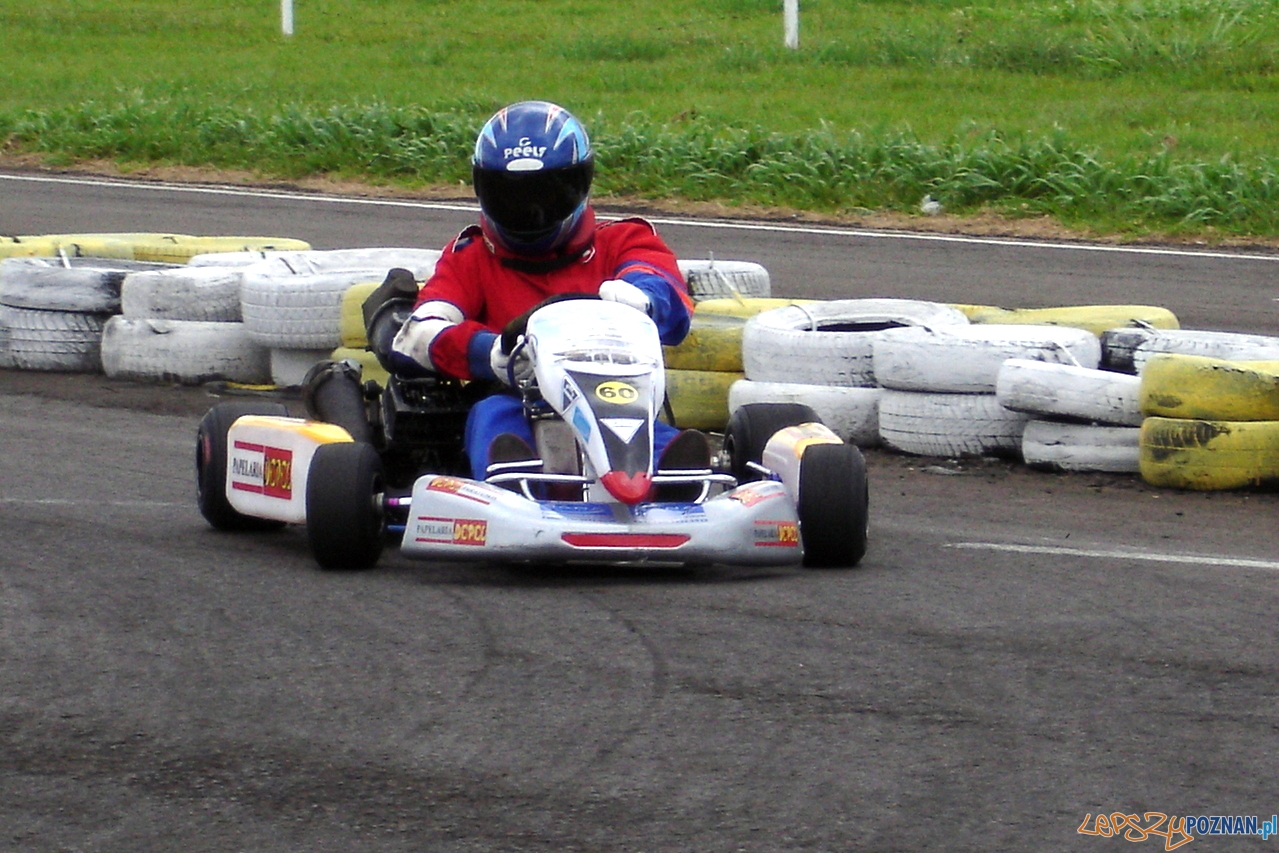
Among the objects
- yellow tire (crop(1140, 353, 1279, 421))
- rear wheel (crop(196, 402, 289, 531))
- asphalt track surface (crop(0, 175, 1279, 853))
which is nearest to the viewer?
asphalt track surface (crop(0, 175, 1279, 853))

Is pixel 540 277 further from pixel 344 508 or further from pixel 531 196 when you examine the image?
pixel 344 508

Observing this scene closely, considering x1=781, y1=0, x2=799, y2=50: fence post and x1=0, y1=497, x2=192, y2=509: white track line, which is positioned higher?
x1=781, y1=0, x2=799, y2=50: fence post

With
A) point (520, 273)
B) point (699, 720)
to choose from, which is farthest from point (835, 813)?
point (520, 273)

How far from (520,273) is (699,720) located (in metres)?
2.38

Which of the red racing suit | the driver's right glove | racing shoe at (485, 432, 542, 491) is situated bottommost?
racing shoe at (485, 432, 542, 491)

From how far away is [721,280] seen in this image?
27.2ft

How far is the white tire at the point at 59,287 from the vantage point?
8.64m

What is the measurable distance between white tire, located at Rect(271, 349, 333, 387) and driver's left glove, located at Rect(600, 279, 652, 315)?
2899 millimetres

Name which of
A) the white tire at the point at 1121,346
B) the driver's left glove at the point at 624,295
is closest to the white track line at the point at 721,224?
the white tire at the point at 1121,346

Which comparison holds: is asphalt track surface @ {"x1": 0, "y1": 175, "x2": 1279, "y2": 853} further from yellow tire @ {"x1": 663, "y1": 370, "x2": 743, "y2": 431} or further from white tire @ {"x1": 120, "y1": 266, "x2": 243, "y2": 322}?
white tire @ {"x1": 120, "y1": 266, "x2": 243, "y2": 322}

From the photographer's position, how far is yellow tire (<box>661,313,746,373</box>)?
751 centimetres

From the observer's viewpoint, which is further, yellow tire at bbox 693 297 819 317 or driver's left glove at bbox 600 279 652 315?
yellow tire at bbox 693 297 819 317

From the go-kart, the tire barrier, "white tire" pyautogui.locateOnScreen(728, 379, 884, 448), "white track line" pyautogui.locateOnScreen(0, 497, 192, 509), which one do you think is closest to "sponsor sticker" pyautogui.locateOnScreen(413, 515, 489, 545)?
the go-kart

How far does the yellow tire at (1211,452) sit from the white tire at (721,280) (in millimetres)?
2148
